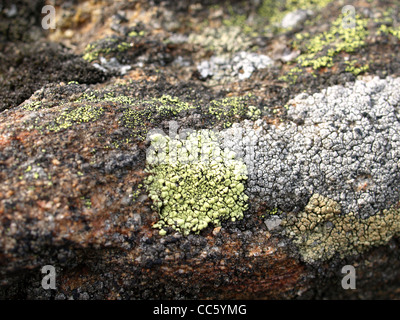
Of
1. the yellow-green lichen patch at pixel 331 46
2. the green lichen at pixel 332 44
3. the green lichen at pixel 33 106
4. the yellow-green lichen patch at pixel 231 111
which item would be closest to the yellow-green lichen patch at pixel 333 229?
the yellow-green lichen patch at pixel 231 111

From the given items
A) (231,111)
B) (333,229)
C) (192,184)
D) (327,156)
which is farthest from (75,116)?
(333,229)

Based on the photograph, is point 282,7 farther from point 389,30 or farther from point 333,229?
point 333,229

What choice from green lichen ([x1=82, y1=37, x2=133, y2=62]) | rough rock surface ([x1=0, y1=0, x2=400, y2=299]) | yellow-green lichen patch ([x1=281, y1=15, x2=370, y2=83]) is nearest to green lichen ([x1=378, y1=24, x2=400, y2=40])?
rough rock surface ([x1=0, y1=0, x2=400, y2=299])

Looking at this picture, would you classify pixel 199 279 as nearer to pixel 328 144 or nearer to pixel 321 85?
pixel 328 144

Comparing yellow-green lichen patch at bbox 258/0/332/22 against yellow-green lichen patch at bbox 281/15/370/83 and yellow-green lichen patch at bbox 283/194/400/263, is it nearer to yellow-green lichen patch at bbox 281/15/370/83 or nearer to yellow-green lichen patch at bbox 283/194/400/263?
yellow-green lichen patch at bbox 281/15/370/83

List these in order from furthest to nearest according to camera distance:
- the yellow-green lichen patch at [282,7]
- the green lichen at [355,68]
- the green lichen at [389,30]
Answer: the yellow-green lichen patch at [282,7]
the green lichen at [389,30]
the green lichen at [355,68]

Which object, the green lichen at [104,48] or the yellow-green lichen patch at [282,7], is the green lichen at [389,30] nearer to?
the yellow-green lichen patch at [282,7]
